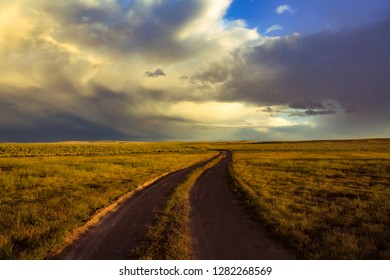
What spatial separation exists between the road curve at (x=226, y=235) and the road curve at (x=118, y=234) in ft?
6.19

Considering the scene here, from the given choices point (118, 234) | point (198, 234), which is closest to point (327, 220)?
point (198, 234)

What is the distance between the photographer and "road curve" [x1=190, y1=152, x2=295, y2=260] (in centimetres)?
876

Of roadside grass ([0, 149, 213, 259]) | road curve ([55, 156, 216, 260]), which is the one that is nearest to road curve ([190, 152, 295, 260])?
road curve ([55, 156, 216, 260])

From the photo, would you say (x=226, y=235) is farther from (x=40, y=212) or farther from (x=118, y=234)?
(x=40, y=212)

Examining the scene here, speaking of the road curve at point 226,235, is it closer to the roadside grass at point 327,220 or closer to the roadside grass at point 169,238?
the roadside grass at point 169,238

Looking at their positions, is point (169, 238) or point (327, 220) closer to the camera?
point (169, 238)

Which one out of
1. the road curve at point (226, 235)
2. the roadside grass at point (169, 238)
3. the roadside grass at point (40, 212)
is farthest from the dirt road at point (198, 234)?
the roadside grass at point (40, 212)

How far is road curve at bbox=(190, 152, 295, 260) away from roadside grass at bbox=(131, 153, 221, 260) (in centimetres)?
28

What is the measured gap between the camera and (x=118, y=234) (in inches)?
414

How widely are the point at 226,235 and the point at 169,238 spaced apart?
2.07m

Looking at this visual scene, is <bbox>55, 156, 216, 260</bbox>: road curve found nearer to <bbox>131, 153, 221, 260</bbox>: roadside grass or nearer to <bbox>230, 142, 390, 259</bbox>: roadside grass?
<bbox>131, 153, 221, 260</bbox>: roadside grass
